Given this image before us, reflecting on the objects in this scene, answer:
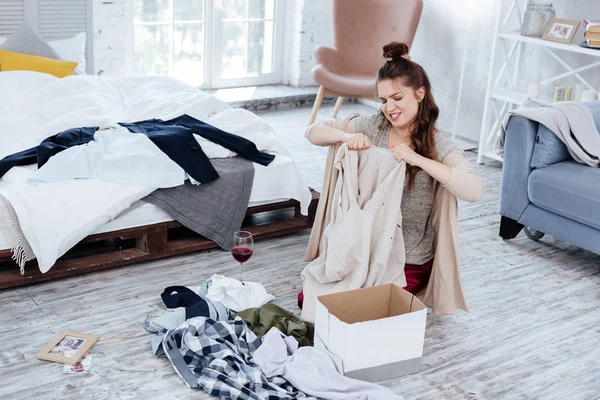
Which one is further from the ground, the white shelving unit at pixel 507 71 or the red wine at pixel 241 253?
the white shelving unit at pixel 507 71

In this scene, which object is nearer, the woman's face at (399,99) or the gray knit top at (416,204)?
the woman's face at (399,99)

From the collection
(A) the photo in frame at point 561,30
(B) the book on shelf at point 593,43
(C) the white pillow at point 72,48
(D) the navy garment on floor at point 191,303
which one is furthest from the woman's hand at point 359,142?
(C) the white pillow at point 72,48

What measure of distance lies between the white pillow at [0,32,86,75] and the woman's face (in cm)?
273

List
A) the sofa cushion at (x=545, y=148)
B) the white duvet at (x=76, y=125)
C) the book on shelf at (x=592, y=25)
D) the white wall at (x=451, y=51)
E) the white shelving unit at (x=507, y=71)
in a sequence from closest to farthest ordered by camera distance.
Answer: the white duvet at (x=76, y=125), the sofa cushion at (x=545, y=148), the book on shelf at (x=592, y=25), the white shelving unit at (x=507, y=71), the white wall at (x=451, y=51)

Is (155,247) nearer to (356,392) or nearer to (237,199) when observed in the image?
(237,199)

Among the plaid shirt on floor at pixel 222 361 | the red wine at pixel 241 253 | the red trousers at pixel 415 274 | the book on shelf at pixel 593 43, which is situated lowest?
the plaid shirt on floor at pixel 222 361

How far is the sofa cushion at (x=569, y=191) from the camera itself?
3.56 metres

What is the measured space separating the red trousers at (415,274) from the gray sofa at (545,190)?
Answer: 1.00 metres

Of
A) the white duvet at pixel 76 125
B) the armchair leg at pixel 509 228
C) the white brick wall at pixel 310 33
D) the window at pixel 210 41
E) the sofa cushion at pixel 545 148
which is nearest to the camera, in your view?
the white duvet at pixel 76 125

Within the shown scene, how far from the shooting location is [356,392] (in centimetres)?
247

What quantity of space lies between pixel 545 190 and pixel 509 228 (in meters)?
0.34

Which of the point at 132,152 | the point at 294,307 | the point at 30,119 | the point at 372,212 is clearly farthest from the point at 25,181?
the point at 372,212

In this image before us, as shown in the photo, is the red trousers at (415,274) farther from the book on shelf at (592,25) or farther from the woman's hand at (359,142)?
the book on shelf at (592,25)

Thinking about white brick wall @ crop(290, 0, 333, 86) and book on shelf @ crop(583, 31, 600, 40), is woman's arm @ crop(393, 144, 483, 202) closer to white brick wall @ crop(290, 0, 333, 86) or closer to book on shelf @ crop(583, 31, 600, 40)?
book on shelf @ crop(583, 31, 600, 40)
